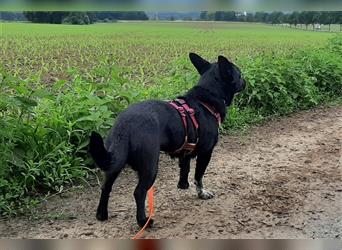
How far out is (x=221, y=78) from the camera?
347 centimetres

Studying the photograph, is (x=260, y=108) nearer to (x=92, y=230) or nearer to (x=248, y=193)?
(x=248, y=193)

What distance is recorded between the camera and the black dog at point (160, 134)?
9.27ft

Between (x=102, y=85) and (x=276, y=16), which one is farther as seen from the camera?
(x=102, y=85)

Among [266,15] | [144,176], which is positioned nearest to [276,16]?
[266,15]

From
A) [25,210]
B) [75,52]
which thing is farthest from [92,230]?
[75,52]

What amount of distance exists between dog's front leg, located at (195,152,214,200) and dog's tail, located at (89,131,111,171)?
1.08 metres

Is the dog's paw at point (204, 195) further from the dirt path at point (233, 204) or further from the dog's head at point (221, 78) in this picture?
the dog's head at point (221, 78)

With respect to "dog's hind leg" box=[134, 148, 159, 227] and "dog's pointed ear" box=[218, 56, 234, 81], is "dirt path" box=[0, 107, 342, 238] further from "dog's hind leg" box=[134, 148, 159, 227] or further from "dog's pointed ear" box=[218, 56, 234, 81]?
"dog's pointed ear" box=[218, 56, 234, 81]

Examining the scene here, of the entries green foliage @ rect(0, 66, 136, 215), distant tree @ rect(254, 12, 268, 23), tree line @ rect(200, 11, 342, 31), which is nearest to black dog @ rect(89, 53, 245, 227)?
green foliage @ rect(0, 66, 136, 215)

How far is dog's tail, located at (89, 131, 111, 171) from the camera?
2.57m

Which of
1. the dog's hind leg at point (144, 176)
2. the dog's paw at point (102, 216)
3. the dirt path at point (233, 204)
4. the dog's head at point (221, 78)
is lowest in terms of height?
the dirt path at point (233, 204)

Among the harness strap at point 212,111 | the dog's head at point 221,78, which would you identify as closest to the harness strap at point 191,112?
the harness strap at point 212,111

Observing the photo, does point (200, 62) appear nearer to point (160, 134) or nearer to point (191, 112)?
point (191, 112)

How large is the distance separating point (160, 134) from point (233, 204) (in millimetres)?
1011
